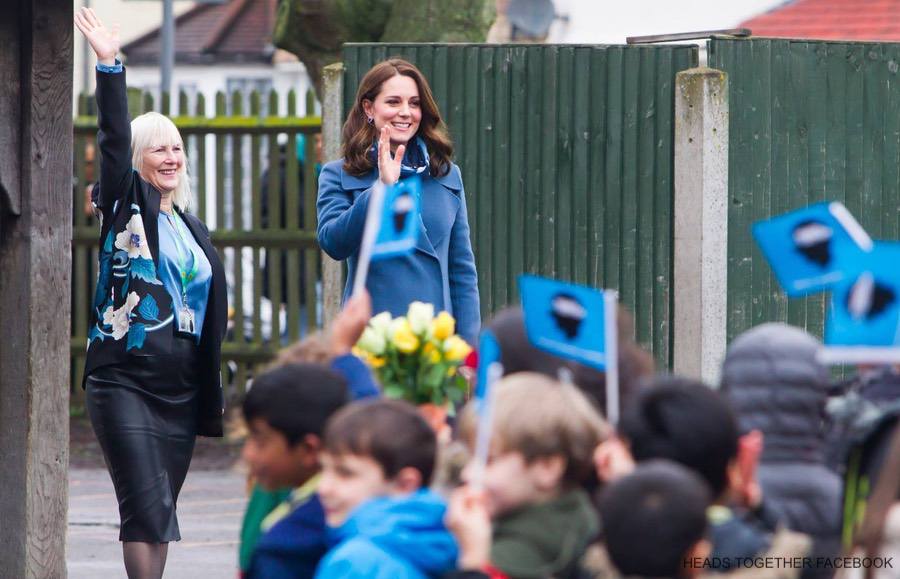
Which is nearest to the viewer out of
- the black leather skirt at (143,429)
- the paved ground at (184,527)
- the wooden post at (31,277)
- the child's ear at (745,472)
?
the child's ear at (745,472)

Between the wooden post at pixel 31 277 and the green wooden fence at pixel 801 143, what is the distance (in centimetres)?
331

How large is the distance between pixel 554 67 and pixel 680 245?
105cm

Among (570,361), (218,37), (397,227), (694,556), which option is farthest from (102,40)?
(218,37)

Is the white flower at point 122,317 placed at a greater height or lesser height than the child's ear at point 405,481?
lesser

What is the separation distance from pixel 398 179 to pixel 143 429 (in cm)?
130

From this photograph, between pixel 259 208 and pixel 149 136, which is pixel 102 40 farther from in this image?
pixel 259 208

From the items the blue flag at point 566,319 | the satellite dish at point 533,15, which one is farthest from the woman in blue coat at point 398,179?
the satellite dish at point 533,15

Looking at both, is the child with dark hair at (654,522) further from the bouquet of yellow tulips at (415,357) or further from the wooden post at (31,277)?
the wooden post at (31,277)

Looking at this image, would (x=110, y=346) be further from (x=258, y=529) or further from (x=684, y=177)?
(x=684, y=177)

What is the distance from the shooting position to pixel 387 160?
5.98m

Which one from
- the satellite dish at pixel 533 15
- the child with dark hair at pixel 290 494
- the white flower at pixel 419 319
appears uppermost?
the satellite dish at pixel 533 15

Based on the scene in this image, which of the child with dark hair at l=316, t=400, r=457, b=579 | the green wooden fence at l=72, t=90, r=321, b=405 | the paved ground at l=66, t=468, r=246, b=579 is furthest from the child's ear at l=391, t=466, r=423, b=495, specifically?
the green wooden fence at l=72, t=90, r=321, b=405

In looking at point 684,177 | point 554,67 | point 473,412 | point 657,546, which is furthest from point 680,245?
point 657,546

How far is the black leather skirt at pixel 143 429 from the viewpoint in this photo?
6.57 m
